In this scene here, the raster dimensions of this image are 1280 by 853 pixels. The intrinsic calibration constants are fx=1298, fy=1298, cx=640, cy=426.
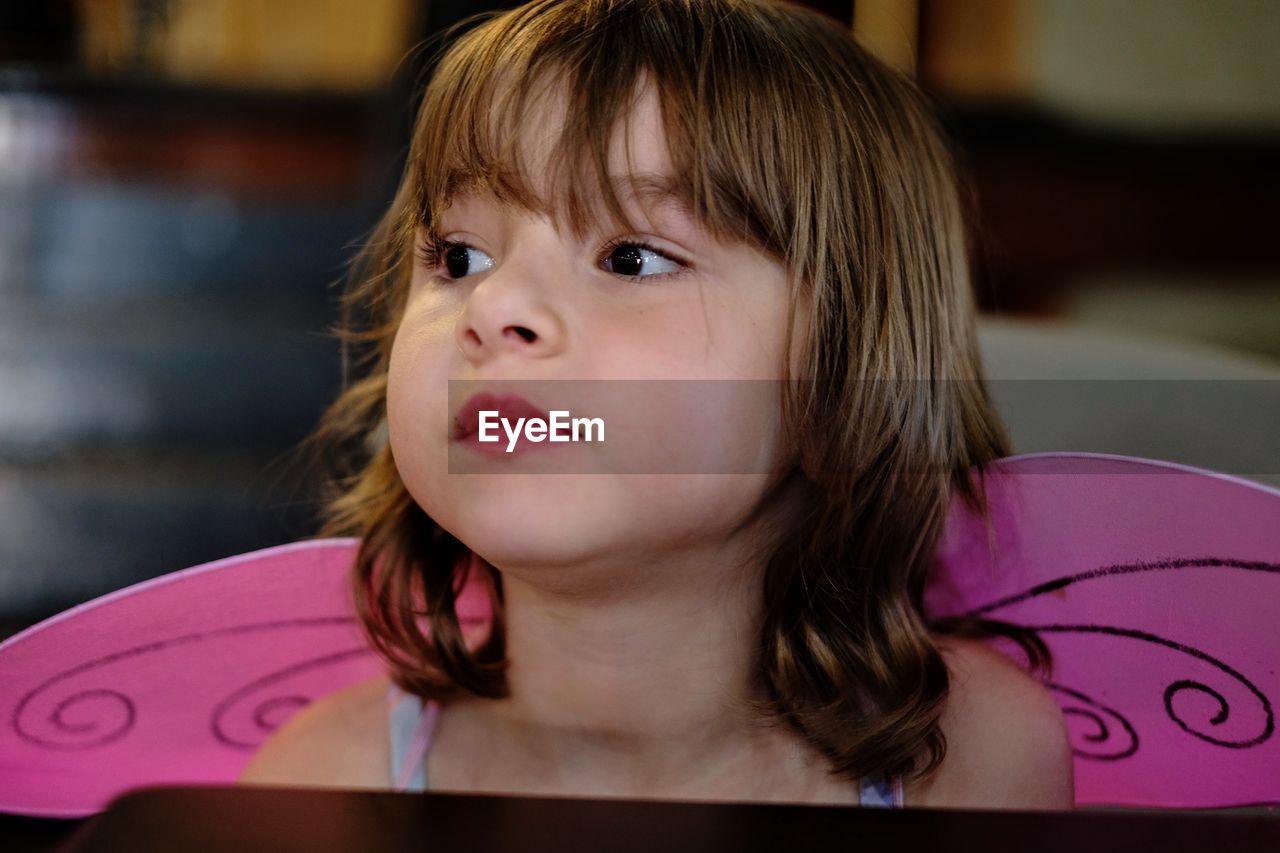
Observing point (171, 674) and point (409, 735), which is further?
point (409, 735)

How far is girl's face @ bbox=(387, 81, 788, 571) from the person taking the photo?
50cm

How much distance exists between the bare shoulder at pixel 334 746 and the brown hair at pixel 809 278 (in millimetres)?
33

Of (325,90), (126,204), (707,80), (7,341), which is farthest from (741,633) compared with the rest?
(325,90)

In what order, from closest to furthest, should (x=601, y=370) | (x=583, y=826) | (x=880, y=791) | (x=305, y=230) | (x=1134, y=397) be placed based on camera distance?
1. (x=583, y=826)
2. (x=601, y=370)
3. (x=880, y=791)
4. (x=1134, y=397)
5. (x=305, y=230)

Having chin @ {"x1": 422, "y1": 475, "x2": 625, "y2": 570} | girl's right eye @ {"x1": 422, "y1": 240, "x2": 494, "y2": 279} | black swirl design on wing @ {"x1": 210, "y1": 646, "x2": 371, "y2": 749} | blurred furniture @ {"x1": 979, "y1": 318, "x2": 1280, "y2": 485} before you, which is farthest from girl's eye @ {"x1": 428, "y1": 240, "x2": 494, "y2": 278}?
blurred furniture @ {"x1": 979, "y1": 318, "x2": 1280, "y2": 485}

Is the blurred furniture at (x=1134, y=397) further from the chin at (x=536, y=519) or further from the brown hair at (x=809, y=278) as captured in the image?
the chin at (x=536, y=519)

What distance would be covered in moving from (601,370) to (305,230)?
159 cm

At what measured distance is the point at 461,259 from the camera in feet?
1.88

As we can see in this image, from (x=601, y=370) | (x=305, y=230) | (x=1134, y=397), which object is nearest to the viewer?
(x=601, y=370)

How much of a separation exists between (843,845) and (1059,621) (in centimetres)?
33

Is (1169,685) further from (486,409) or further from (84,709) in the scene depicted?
(84,709)

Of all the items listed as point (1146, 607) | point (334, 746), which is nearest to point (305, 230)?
point (334, 746)

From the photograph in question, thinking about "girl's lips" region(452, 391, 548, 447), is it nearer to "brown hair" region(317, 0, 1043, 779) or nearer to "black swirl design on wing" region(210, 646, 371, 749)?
"brown hair" region(317, 0, 1043, 779)

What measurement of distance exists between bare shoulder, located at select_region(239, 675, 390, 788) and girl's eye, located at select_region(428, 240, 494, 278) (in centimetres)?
24
